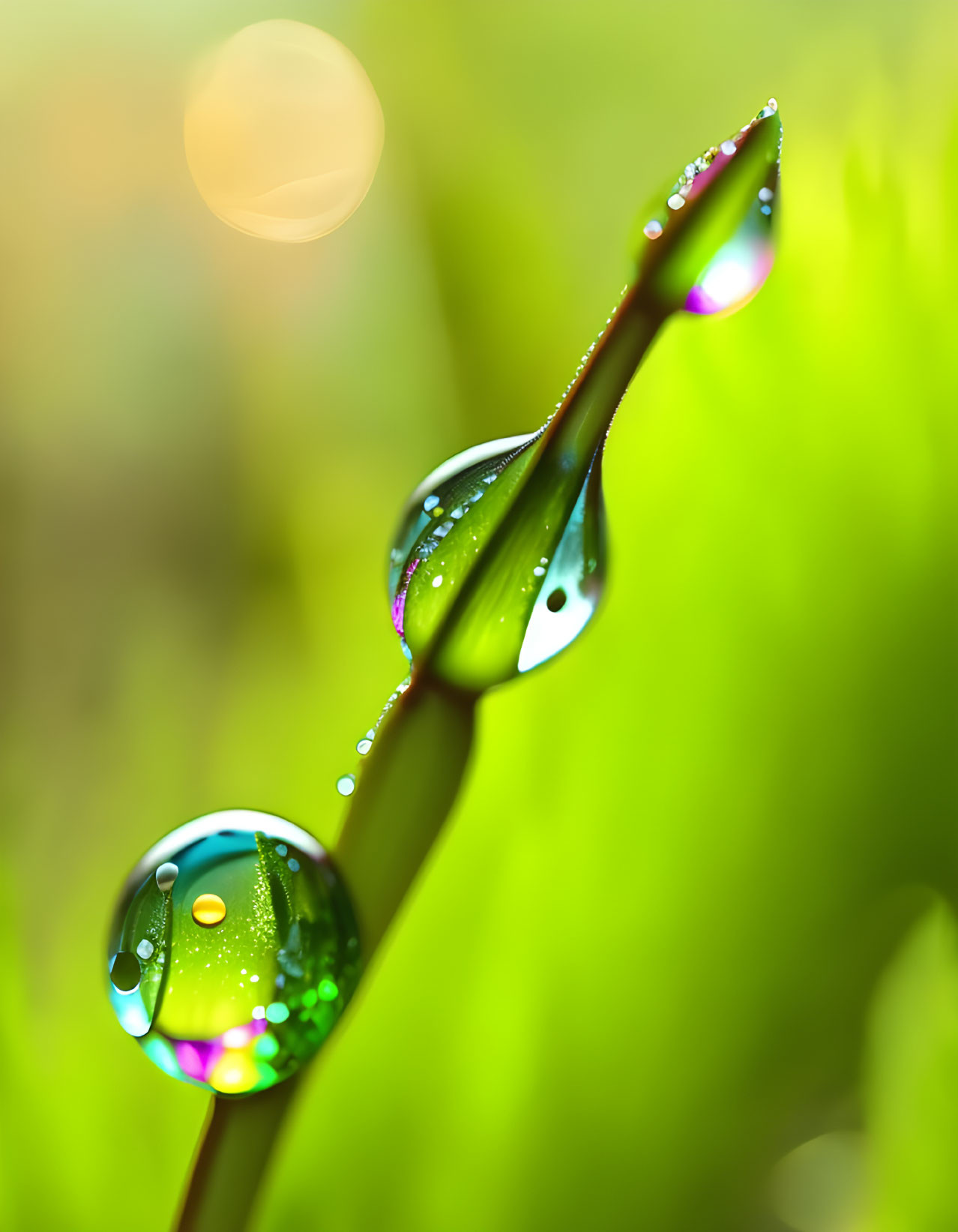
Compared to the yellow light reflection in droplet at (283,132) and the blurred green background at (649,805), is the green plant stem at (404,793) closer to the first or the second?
the blurred green background at (649,805)

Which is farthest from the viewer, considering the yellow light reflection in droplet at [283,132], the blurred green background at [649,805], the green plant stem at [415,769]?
the yellow light reflection in droplet at [283,132]

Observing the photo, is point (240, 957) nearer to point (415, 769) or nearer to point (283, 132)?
point (415, 769)

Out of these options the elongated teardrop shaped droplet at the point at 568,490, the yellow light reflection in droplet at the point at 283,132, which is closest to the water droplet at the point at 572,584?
the elongated teardrop shaped droplet at the point at 568,490

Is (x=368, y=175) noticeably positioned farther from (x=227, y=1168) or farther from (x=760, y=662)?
(x=227, y=1168)

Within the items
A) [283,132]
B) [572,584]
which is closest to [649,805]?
[572,584]

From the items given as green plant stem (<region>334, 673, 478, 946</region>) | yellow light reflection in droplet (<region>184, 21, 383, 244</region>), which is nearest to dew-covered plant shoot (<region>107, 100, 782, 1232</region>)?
green plant stem (<region>334, 673, 478, 946</region>)

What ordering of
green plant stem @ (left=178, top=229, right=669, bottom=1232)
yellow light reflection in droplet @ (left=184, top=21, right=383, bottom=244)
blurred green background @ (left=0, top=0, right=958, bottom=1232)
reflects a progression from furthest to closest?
yellow light reflection in droplet @ (left=184, top=21, right=383, bottom=244) < blurred green background @ (left=0, top=0, right=958, bottom=1232) < green plant stem @ (left=178, top=229, right=669, bottom=1232)

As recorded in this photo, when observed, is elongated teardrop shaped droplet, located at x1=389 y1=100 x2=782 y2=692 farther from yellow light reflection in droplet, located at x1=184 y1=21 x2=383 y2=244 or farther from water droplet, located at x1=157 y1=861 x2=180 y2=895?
yellow light reflection in droplet, located at x1=184 y1=21 x2=383 y2=244

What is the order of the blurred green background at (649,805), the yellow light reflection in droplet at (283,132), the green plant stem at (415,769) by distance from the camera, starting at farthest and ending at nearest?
the yellow light reflection in droplet at (283,132)
the blurred green background at (649,805)
the green plant stem at (415,769)

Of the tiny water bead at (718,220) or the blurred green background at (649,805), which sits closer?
the tiny water bead at (718,220)
